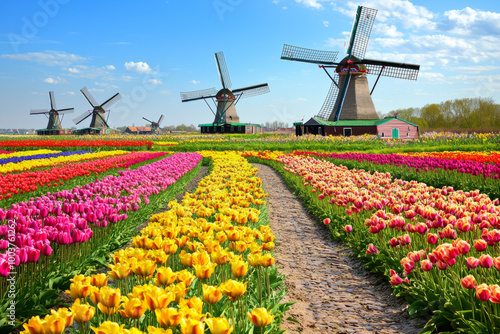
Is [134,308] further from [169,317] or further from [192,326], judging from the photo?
[192,326]

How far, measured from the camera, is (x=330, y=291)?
5.17 metres

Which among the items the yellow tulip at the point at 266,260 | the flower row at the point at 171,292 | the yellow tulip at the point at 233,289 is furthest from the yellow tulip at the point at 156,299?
the yellow tulip at the point at 266,260

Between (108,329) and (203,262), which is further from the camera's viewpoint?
(203,262)

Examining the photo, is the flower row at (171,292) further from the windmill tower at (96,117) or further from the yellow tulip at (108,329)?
the windmill tower at (96,117)

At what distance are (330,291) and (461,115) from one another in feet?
249

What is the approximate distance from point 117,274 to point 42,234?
5.22ft

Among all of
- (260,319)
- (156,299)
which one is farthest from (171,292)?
(260,319)

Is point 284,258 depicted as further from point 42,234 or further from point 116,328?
point 116,328

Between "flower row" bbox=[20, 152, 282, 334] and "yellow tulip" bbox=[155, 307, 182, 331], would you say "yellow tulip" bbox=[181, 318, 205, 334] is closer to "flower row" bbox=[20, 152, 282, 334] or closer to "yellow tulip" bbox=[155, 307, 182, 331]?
"flower row" bbox=[20, 152, 282, 334]

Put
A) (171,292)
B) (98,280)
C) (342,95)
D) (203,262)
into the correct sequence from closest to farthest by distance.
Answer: (171,292) < (98,280) < (203,262) < (342,95)

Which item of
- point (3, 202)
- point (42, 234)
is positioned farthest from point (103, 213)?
point (3, 202)

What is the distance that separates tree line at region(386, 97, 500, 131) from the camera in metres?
65.5

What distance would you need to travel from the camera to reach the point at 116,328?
194 cm

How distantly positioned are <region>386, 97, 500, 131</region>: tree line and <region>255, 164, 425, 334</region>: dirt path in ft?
214
